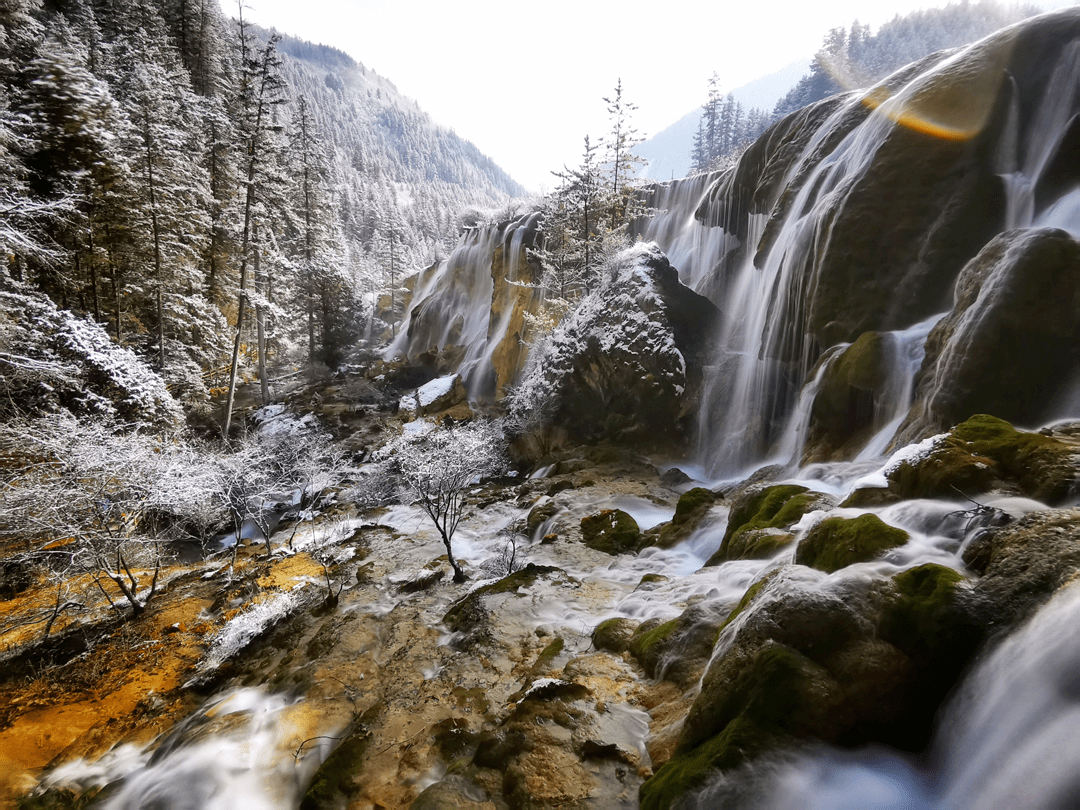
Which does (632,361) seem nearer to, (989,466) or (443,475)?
(443,475)

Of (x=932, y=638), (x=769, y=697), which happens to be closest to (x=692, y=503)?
(x=932, y=638)

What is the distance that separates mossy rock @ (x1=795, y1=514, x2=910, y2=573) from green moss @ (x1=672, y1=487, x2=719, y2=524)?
5.85m

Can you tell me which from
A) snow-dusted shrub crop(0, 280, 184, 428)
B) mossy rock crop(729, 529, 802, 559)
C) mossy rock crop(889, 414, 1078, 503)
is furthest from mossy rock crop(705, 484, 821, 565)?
snow-dusted shrub crop(0, 280, 184, 428)

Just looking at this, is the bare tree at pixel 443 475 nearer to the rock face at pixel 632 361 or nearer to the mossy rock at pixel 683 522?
the rock face at pixel 632 361

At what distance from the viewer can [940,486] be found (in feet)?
16.6

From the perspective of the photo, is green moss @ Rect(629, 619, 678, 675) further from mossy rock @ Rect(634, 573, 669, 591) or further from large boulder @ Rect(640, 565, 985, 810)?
mossy rock @ Rect(634, 573, 669, 591)

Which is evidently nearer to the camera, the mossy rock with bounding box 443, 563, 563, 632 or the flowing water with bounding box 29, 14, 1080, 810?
the flowing water with bounding box 29, 14, 1080, 810

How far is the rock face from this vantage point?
17.2m

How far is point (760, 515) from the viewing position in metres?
7.75

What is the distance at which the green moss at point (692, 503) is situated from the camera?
10828 mm

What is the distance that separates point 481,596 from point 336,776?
3871 mm

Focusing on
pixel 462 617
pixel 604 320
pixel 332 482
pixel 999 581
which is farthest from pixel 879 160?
pixel 332 482

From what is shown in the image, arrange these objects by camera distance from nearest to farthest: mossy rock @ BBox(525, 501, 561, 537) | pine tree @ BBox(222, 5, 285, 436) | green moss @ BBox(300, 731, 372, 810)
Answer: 1. green moss @ BBox(300, 731, 372, 810)
2. mossy rock @ BBox(525, 501, 561, 537)
3. pine tree @ BBox(222, 5, 285, 436)

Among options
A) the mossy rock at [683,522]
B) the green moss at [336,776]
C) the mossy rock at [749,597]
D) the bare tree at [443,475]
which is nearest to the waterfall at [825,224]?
the mossy rock at [683,522]
